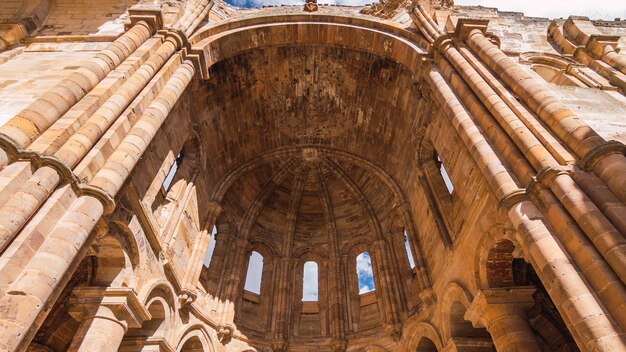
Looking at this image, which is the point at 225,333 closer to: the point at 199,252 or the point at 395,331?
the point at 199,252

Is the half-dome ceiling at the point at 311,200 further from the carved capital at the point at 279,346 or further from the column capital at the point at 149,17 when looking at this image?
the column capital at the point at 149,17

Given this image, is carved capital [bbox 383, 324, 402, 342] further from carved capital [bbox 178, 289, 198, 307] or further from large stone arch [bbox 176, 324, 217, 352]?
carved capital [bbox 178, 289, 198, 307]

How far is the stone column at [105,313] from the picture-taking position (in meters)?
7.78

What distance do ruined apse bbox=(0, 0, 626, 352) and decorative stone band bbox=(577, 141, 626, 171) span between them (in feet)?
0.14

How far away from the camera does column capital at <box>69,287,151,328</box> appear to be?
26.6 ft

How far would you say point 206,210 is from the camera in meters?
14.5

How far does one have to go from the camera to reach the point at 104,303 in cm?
819

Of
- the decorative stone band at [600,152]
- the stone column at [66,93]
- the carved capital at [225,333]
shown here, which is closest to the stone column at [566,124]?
the decorative stone band at [600,152]

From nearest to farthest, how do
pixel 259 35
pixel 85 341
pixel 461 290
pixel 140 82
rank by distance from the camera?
1. pixel 85 341
2. pixel 140 82
3. pixel 461 290
4. pixel 259 35

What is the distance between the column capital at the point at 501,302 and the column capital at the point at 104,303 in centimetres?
731

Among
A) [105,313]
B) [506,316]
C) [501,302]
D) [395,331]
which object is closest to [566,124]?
[501,302]

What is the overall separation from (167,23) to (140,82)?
390 centimetres

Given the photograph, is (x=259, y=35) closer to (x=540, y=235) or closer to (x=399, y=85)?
(x=399, y=85)

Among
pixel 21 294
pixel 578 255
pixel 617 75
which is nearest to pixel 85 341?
pixel 21 294
